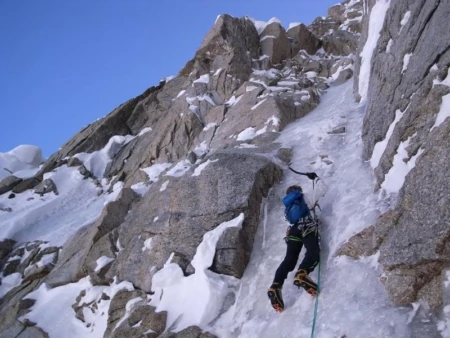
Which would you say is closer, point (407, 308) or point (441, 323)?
point (441, 323)

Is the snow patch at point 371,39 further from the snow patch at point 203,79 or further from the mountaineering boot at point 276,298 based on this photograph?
the snow patch at point 203,79

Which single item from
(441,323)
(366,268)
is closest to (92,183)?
(366,268)

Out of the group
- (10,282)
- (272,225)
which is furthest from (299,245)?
(10,282)

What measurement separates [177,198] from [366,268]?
6546 millimetres

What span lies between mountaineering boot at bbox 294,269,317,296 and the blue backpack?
1.36 metres

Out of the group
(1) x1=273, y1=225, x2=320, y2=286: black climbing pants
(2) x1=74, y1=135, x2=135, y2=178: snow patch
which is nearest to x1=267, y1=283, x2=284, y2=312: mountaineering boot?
(1) x1=273, y1=225, x2=320, y2=286: black climbing pants

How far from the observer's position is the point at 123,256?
39.2 ft

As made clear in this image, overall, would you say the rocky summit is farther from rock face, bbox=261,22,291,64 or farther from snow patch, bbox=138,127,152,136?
rock face, bbox=261,22,291,64

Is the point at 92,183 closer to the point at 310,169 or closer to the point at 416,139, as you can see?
the point at 310,169

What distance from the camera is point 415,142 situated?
7160mm

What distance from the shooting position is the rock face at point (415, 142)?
5.54 meters

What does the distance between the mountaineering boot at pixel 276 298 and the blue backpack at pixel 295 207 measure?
1578mm

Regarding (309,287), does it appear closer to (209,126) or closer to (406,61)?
(406,61)

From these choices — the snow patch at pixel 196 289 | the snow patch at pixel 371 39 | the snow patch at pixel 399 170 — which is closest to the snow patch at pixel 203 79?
the snow patch at pixel 371 39
